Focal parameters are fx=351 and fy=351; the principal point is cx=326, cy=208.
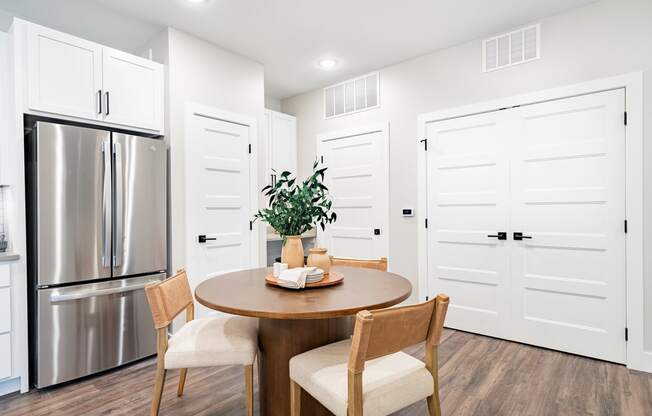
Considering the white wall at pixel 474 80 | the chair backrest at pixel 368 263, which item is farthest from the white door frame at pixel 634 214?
the chair backrest at pixel 368 263

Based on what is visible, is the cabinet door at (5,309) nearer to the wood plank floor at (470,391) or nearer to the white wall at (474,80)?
the wood plank floor at (470,391)

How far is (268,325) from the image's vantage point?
5.83 ft

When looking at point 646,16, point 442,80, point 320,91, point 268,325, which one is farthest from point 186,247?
point 646,16

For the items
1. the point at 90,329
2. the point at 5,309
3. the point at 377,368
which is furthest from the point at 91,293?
the point at 377,368

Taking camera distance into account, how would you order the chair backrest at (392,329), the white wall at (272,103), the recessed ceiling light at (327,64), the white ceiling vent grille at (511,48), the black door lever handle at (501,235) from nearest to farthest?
the chair backrest at (392,329)
the white ceiling vent grille at (511,48)
the black door lever handle at (501,235)
the recessed ceiling light at (327,64)
the white wall at (272,103)

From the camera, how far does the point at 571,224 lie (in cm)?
284

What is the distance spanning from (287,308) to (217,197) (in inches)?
85.7

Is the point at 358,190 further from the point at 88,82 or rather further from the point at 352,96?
the point at 88,82

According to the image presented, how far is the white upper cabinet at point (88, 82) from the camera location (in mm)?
2338

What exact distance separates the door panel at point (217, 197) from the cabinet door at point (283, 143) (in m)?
0.76

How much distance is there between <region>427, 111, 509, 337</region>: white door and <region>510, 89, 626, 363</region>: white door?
124mm

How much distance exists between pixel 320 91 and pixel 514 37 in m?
2.25

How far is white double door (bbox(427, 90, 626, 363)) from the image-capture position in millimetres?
2688

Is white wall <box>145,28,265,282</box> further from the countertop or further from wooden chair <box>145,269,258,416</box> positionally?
wooden chair <box>145,269,258,416</box>
